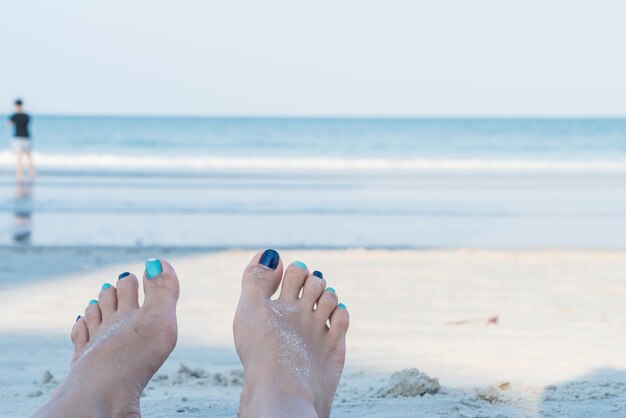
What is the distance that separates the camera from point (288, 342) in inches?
97.4

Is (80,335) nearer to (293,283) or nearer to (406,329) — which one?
(293,283)

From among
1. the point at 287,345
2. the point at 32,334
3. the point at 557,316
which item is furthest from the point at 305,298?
the point at 557,316

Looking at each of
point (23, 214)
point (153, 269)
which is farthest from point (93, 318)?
point (23, 214)

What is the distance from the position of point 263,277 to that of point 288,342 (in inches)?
10.4

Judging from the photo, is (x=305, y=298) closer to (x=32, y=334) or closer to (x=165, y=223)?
(x=32, y=334)

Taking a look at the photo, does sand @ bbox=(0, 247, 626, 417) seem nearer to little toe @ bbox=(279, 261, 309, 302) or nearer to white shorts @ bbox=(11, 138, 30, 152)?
little toe @ bbox=(279, 261, 309, 302)

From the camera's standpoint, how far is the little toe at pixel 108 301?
2666mm

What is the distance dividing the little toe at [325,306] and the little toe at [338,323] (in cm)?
2

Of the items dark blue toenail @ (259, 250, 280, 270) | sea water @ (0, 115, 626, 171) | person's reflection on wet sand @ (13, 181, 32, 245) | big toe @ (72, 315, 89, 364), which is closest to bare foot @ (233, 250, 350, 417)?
dark blue toenail @ (259, 250, 280, 270)

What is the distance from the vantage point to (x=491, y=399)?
2.50 metres

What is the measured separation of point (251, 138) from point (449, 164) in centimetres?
1521

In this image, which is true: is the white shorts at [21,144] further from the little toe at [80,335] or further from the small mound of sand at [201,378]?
the little toe at [80,335]

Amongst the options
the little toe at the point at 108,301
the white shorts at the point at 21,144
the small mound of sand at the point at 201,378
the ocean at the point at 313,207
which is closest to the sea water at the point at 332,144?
the ocean at the point at 313,207

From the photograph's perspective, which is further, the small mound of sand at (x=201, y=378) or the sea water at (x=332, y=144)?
the sea water at (x=332, y=144)
